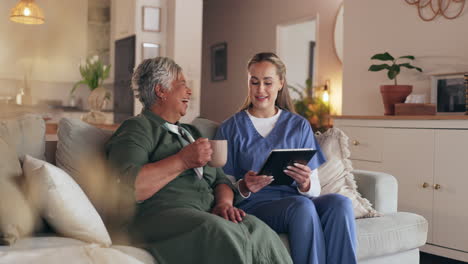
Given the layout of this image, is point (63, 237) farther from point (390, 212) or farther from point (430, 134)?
point (430, 134)

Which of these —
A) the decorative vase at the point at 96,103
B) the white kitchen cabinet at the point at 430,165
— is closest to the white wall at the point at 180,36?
the decorative vase at the point at 96,103

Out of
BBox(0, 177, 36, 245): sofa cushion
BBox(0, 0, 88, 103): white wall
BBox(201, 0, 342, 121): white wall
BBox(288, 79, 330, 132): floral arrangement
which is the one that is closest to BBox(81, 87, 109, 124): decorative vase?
BBox(0, 177, 36, 245): sofa cushion

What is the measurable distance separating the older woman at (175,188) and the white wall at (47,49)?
4984 mm

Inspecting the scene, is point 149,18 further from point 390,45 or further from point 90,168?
point 90,168

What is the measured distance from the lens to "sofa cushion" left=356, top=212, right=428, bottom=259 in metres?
2.12

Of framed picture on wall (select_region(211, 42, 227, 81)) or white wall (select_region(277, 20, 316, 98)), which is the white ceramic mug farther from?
framed picture on wall (select_region(211, 42, 227, 81))

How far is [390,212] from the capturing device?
8.13ft

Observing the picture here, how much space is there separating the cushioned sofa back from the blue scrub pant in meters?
0.88

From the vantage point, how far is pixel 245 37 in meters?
7.60

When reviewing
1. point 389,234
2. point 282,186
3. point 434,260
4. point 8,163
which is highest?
point 8,163

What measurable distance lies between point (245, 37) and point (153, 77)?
5722 mm

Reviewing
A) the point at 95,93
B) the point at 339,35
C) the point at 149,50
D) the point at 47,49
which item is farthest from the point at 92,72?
the point at 47,49

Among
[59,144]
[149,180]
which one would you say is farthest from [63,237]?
[59,144]

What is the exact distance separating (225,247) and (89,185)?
2.06 feet
